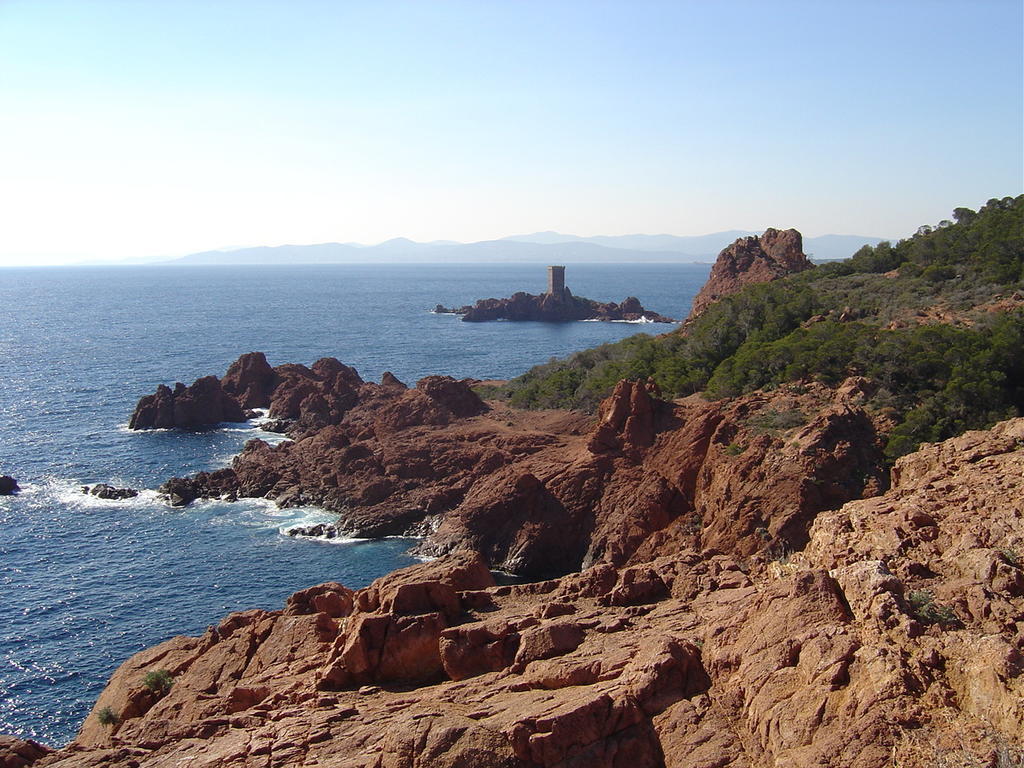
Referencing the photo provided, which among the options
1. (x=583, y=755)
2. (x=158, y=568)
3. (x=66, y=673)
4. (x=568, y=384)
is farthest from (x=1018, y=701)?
(x=568, y=384)

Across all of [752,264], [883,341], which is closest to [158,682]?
[883,341]

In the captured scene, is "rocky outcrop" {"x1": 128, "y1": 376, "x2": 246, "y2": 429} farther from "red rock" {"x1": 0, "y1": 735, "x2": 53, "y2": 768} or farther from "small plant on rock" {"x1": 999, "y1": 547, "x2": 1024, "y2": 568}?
"small plant on rock" {"x1": 999, "y1": 547, "x2": 1024, "y2": 568}

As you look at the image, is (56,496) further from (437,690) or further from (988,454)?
(988,454)

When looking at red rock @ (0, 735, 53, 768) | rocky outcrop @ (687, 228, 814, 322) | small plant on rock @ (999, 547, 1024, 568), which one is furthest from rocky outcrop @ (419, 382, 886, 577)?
rocky outcrop @ (687, 228, 814, 322)

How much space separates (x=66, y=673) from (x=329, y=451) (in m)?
26.7

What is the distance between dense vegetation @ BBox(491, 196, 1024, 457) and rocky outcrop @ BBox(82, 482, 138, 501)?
2797 cm

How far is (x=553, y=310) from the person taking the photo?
166 metres

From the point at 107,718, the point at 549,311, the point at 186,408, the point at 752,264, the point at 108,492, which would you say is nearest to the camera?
the point at 107,718

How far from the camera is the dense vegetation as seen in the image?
40.6 meters

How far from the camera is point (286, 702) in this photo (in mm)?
19297

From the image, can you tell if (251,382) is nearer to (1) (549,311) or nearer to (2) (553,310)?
(1) (549,311)

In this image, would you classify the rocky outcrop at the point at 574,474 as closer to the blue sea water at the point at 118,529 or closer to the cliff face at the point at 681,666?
the blue sea water at the point at 118,529

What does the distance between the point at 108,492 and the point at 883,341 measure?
47027 mm

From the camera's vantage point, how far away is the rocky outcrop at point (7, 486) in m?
54.8
